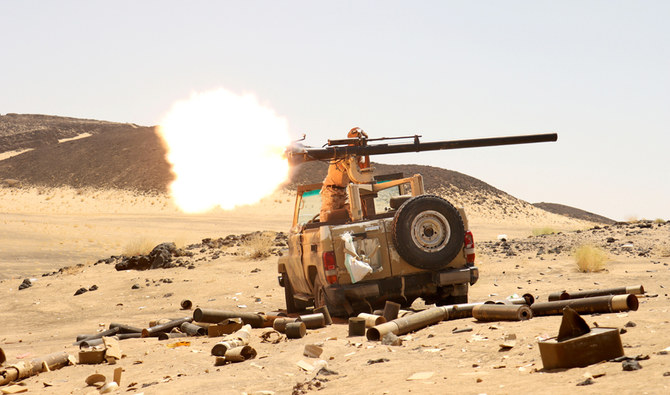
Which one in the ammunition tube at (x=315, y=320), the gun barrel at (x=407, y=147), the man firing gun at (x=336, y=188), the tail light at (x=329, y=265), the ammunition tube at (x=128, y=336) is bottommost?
the ammunition tube at (x=128, y=336)

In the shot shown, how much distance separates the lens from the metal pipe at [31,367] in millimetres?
8195

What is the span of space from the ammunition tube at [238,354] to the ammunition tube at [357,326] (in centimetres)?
146

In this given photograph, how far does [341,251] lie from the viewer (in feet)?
33.8

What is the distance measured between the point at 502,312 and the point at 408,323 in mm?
1134

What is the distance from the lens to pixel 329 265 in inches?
404

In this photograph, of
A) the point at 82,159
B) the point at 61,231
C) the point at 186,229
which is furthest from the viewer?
the point at 82,159

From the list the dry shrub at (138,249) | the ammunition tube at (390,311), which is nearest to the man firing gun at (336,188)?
the ammunition tube at (390,311)

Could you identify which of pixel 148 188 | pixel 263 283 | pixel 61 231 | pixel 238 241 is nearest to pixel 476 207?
pixel 148 188

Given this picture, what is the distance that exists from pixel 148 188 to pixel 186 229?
3495cm

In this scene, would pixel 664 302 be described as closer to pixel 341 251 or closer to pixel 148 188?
pixel 341 251

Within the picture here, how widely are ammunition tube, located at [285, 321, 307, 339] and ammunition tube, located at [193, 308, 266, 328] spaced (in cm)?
175

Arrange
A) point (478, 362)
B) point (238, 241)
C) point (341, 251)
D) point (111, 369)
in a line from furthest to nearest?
point (238, 241) → point (341, 251) → point (111, 369) → point (478, 362)

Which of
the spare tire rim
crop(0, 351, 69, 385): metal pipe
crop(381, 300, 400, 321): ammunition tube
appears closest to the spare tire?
the spare tire rim

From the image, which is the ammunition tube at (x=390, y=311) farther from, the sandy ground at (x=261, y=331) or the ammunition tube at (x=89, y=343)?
the ammunition tube at (x=89, y=343)
